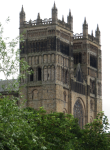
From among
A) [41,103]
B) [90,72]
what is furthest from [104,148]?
[90,72]

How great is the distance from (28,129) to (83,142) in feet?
54.5

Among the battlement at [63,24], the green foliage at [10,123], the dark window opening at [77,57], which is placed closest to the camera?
the green foliage at [10,123]

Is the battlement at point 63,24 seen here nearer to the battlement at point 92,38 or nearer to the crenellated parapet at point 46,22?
the crenellated parapet at point 46,22

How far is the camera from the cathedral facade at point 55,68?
9331 centimetres

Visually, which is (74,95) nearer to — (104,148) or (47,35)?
(47,35)

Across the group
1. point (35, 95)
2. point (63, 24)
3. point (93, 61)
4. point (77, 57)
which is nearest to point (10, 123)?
point (35, 95)

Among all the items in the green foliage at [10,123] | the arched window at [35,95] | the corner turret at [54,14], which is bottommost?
the green foliage at [10,123]

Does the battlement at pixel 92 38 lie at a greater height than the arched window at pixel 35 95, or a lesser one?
greater

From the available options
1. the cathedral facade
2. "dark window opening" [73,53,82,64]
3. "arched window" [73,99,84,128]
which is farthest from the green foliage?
"dark window opening" [73,53,82,64]

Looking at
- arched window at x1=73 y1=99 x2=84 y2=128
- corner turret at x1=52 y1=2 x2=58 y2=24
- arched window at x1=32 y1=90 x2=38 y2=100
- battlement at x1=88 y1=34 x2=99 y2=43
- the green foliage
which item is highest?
corner turret at x1=52 y1=2 x2=58 y2=24

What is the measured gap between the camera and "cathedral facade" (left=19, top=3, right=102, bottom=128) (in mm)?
93312

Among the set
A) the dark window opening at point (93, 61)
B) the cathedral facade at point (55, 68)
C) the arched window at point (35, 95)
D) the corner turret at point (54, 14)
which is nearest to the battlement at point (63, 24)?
the cathedral facade at point (55, 68)

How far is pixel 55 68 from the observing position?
307 ft

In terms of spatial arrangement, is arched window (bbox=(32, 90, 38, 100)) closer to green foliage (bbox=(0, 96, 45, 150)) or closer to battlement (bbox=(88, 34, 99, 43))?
battlement (bbox=(88, 34, 99, 43))
